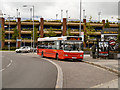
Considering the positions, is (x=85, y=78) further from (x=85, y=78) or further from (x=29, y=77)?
(x=29, y=77)

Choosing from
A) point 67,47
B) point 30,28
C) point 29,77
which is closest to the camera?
point 29,77

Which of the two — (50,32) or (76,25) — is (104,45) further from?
(76,25)

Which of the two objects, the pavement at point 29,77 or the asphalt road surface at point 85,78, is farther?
the asphalt road surface at point 85,78

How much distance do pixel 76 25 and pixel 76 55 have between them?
62.5m

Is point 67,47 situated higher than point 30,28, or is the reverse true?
point 30,28

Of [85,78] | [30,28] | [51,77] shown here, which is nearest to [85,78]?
[85,78]

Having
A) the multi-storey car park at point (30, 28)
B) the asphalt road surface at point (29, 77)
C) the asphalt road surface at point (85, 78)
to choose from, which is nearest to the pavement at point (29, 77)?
the asphalt road surface at point (29, 77)

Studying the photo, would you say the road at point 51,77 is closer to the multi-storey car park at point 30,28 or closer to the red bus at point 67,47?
the red bus at point 67,47

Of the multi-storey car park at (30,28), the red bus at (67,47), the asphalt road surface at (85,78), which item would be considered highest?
the multi-storey car park at (30,28)

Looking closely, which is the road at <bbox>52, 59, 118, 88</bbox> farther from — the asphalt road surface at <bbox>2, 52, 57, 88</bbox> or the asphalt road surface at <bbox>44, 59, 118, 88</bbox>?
the asphalt road surface at <bbox>2, 52, 57, 88</bbox>

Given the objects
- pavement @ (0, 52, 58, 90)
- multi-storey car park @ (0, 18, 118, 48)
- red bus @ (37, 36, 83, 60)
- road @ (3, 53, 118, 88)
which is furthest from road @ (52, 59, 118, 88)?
multi-storey car park @ (0, 18, 118, 48)

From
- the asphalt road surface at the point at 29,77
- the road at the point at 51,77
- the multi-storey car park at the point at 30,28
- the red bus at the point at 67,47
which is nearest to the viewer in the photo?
the asphalt road surface at the point at 29,77

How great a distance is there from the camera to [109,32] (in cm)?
3344

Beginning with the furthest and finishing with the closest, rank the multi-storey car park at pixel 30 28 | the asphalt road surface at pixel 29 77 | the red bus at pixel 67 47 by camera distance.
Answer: the multi-storey car park at pixel 30 28, the red bus at pixel 67 47, the asphalt road surface at pixel 29 77
